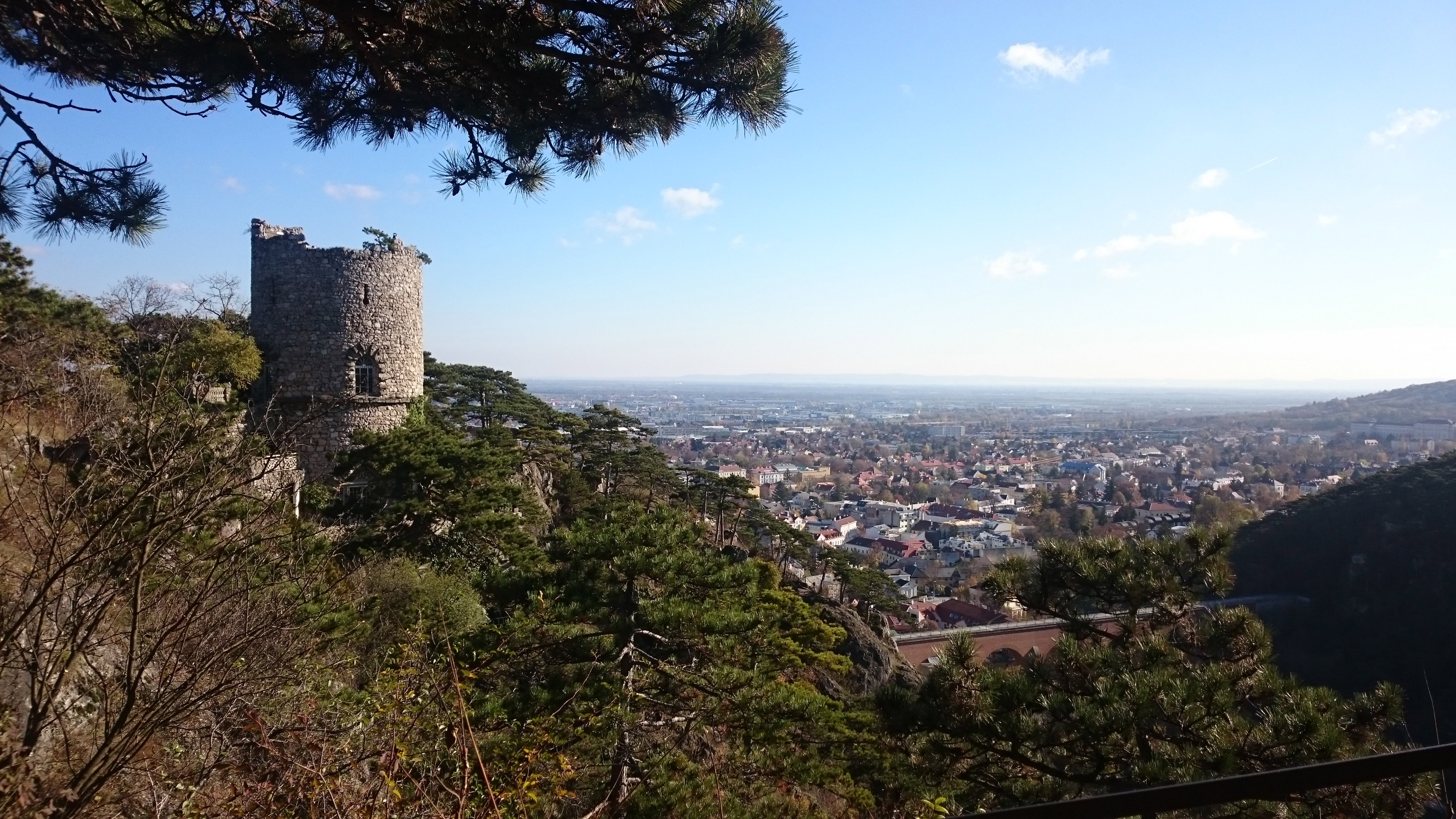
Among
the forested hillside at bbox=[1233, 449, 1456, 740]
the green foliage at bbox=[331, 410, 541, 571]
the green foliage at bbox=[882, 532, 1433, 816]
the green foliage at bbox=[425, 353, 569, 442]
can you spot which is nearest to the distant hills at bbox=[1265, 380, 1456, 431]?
the forested hillside at bbox=[1233, 449, 1456, 740]

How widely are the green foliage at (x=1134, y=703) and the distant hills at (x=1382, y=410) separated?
62591 millimetres

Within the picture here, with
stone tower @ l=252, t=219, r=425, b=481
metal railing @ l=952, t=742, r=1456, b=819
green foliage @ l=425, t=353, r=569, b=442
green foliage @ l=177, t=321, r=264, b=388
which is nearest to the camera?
metal railing @ l=952, t=742, r=1456, b=819

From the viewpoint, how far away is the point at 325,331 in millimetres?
9453

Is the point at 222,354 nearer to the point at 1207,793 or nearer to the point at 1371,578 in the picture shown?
the point at 1207,793

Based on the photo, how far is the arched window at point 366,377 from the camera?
966cm

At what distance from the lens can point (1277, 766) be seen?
3678 millimetres

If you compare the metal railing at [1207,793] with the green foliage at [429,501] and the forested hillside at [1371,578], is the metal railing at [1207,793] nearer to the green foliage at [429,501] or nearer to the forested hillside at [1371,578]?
the green foliage at [429,501]

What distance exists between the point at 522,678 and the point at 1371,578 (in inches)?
993

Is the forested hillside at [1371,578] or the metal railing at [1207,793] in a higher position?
the metal railing at [1207,793]

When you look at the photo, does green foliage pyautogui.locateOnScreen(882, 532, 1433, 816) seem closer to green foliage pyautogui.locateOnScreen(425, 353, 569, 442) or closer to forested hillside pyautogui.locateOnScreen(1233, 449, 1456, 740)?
green foliage pyautogui.locateOnScreen(425, 353, 569, 442)

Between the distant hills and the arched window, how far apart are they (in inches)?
2555

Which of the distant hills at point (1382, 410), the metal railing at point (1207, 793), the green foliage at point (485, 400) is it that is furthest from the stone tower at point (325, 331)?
the distant hills at point (1382, 410)

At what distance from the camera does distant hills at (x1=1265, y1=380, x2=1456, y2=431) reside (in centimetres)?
5519

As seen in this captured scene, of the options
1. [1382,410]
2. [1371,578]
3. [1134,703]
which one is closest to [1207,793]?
[1134,703]
